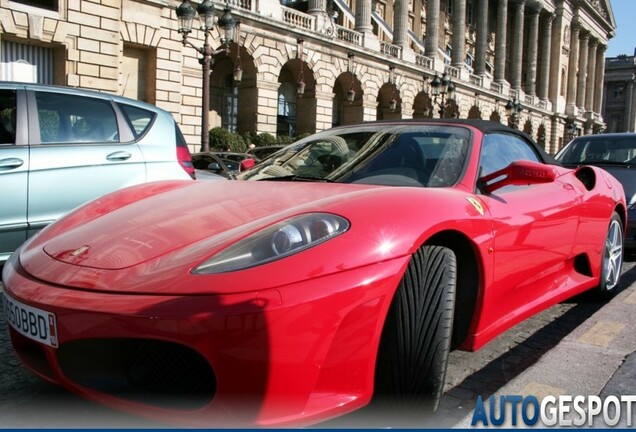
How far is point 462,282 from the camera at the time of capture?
2.52 m

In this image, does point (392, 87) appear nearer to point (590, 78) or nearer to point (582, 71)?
point (582, 71)

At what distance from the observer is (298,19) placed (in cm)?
2731

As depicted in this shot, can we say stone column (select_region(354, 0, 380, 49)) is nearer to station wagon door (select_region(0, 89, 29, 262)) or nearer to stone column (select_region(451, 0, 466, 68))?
stone column (select_region(451, 0, 466, 68))

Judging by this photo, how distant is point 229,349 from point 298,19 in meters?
27.3

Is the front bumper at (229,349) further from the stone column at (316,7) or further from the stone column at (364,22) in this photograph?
the stone column at (364,22)

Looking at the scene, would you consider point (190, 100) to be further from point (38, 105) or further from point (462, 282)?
point (462, 282)

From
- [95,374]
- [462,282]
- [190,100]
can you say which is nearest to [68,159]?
[95,374]

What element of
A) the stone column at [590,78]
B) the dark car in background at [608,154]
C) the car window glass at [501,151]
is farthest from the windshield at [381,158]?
the stone column at [590,78]

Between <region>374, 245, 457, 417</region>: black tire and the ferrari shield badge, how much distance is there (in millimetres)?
493

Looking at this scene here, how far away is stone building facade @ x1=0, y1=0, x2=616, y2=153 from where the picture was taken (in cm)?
1712

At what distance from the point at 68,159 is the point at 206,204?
8.50 ft

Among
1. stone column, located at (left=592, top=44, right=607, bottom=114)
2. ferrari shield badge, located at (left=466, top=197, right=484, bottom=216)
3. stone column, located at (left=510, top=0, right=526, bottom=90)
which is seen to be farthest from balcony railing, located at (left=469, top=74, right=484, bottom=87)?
ferrari shield badge, located at (left=466, top=197, right=484, bottom=216)

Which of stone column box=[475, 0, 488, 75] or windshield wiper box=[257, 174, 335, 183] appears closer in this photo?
windshield wiper box=[257, 174, 335, 183]

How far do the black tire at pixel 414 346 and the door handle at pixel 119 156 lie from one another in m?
3.49
